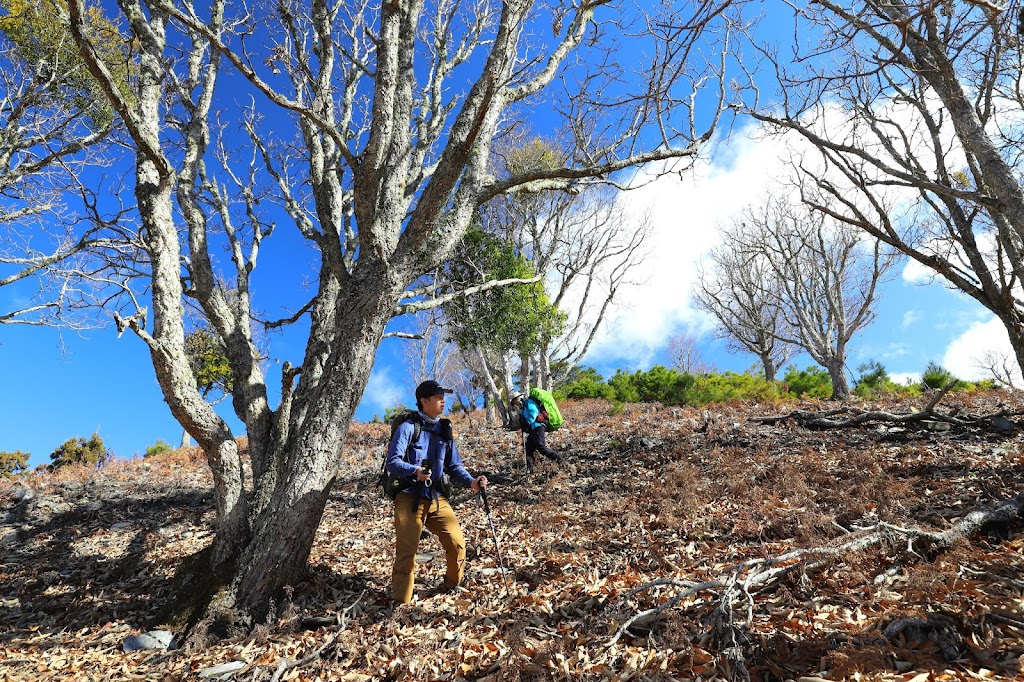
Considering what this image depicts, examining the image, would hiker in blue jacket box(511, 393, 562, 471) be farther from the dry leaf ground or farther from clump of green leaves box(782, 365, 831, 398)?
clump of green leaves box(782, 365, 831, 398)

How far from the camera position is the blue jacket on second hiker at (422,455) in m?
4.31

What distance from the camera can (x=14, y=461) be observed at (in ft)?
48.1

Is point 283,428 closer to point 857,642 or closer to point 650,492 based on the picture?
point 650,492

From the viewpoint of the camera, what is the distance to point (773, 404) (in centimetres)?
1441

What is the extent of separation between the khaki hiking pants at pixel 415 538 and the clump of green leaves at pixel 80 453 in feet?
49.7

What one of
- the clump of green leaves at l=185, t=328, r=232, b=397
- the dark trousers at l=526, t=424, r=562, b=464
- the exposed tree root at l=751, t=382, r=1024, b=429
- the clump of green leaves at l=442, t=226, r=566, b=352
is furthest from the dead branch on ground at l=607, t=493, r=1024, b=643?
the clump of green leaves at l=185, t=328, r=232, b=397

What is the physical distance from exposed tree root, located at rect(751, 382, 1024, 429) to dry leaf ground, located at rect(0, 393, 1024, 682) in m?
0.21

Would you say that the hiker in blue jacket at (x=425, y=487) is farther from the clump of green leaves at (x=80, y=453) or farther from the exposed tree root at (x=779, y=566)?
the clump of green leaves at (x=80, y=453)

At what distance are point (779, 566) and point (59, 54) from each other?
14764 millimetres

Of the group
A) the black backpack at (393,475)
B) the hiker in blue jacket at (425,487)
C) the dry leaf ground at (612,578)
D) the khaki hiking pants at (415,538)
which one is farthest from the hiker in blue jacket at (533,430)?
the black backpack at (393,475)

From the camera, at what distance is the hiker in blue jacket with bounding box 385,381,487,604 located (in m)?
4.33

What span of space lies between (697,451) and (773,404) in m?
7.55

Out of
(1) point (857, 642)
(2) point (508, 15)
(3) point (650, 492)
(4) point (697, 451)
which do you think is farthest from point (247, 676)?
(4) point (697, 451)

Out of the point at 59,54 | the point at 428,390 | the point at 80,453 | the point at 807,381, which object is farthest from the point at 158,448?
the point at 807,381
